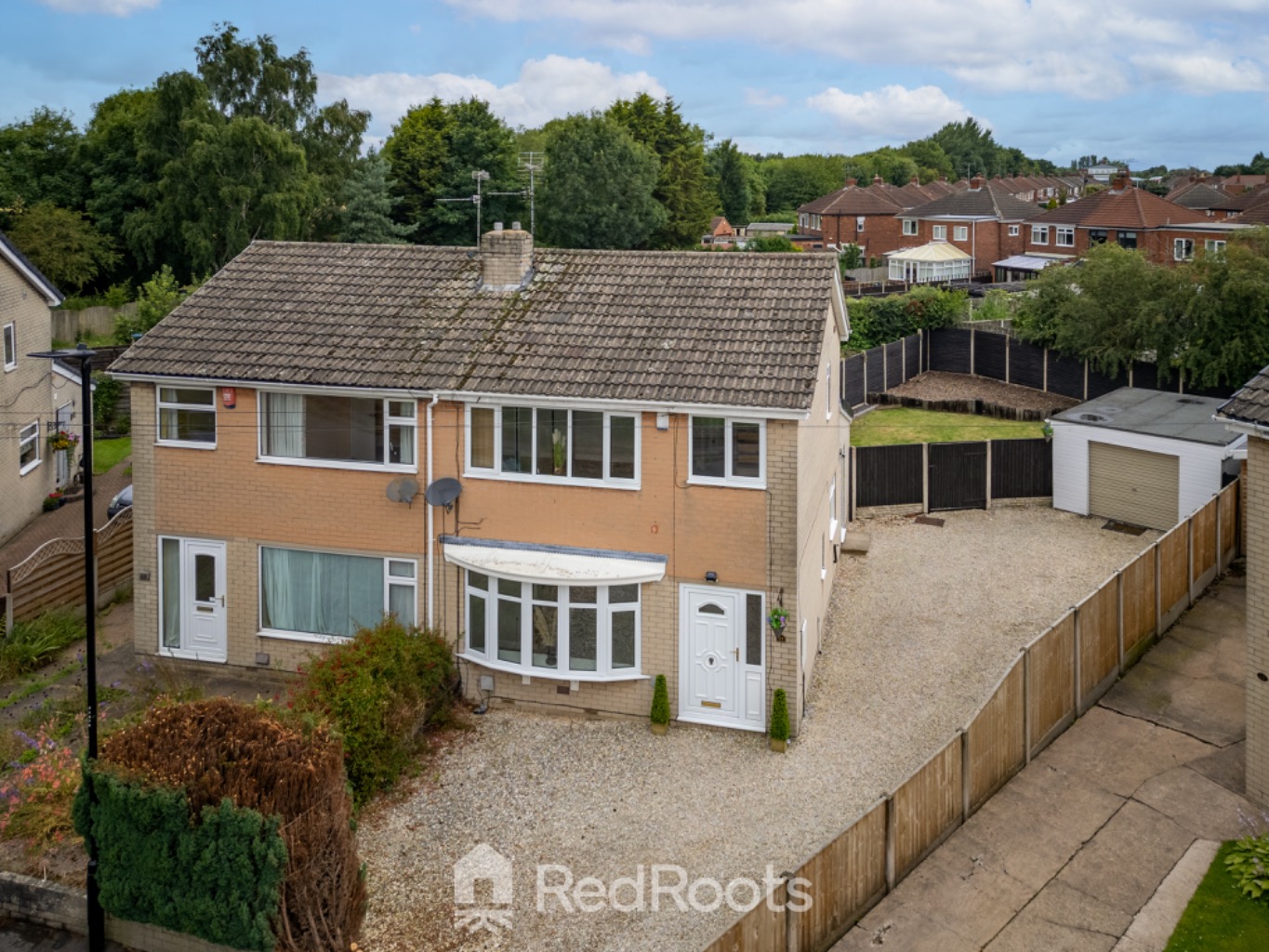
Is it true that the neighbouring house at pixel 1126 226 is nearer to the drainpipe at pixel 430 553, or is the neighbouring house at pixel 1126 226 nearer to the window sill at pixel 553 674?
the window sill at pixel 553 674

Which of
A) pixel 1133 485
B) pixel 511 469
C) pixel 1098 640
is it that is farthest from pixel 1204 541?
pixel 511 469

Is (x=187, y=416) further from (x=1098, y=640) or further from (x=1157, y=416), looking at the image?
(x=1157, y=416)

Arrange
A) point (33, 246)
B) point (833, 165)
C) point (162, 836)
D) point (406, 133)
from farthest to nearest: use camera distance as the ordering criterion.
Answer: point (833, 165) → point (406, 133) → point (33, 246) → point (162, 836)

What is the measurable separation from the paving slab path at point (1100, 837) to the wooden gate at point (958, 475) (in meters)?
10.9

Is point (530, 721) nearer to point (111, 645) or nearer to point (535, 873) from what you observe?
point (535, 873)

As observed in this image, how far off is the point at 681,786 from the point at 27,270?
2295 cm

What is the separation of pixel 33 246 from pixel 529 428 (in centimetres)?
4237

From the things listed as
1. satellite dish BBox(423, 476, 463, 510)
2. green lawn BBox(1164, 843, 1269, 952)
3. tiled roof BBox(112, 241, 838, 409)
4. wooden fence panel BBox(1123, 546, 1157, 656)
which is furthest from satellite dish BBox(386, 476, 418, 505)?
green lawn BBox(1164, 843, 1269, 952)

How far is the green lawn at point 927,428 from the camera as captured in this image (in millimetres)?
36312

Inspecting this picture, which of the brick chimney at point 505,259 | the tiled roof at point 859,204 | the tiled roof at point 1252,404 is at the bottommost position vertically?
A: the tiled roof at point 1252,404

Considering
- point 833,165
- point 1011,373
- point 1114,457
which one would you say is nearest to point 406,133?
point 1011,373

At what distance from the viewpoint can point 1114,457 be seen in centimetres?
2680

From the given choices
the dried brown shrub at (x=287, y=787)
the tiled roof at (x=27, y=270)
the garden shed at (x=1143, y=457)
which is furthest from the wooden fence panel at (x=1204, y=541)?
the tiled roof at (x=27, y=270)

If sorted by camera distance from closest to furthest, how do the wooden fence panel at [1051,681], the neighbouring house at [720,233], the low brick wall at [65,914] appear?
the low brick wall at [65,914] < the wooden fence panel at [1051,681] < the neighbouring house at [720,233]
